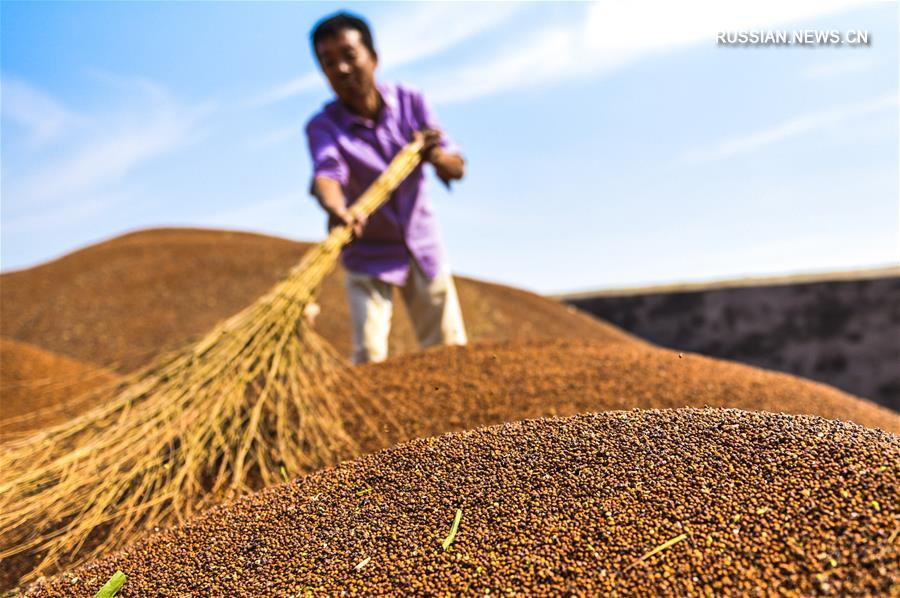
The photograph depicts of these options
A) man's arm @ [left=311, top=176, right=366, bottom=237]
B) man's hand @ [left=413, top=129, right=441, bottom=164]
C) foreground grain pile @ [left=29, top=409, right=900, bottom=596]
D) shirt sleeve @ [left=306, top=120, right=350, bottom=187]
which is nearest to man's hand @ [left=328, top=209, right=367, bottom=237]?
man's arm @ [left=311, top=176, right=366, bottom=237]

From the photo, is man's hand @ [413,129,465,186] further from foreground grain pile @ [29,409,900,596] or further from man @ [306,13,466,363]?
foreground grain pile @ [29,409,900,596]

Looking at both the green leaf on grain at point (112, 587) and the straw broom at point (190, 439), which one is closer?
the green leaf on grain at point (112, 587)

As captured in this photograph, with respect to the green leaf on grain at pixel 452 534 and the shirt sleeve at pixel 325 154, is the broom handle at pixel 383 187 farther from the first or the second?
the green leaf on grain at pixel 452 534

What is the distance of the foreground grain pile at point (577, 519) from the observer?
1183mm

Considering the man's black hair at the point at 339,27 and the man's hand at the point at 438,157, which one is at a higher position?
the man's black hair at the point at 339,27

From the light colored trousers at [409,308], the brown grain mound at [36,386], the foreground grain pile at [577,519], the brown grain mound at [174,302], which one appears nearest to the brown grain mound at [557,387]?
the light colored trousers at [409,308]

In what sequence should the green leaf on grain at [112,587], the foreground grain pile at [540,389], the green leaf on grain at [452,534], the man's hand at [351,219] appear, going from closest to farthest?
the green leaf on grain at [452,534], the green leaf on grain at [112,587], the foreground grain pile at [540,389], the man's hand at [351,219]

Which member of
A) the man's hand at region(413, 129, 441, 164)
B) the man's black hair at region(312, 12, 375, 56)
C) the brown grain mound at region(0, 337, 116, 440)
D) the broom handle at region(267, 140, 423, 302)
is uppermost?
the man's black hair at region(312, 12, 375, 56)

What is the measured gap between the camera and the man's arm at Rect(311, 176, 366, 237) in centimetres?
276

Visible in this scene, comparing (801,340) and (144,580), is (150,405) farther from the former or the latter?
(801,340)

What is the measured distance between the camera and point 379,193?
2.90 meters

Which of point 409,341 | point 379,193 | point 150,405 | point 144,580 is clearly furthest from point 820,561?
point 409,341

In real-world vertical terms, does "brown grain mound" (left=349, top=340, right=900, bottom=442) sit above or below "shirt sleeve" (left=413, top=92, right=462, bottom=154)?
below

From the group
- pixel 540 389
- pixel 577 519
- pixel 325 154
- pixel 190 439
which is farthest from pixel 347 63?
pixel 577 519
